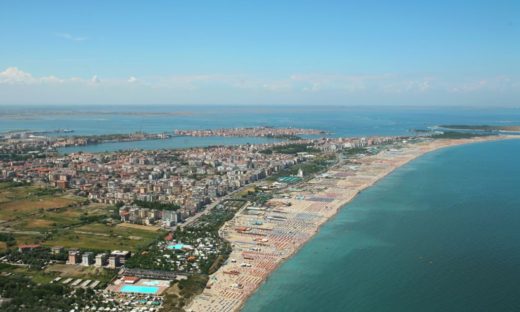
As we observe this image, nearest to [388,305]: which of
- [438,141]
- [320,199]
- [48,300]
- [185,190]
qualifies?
[48,300]

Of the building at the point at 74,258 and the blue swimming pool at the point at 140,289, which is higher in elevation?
the building at the point at 74,258

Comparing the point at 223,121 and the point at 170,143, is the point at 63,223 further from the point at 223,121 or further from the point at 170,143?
the point at 223,121

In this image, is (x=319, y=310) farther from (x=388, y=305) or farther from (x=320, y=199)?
(x=320, y=199)

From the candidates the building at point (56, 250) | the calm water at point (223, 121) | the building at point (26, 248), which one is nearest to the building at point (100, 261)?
the building at point (56, 250)

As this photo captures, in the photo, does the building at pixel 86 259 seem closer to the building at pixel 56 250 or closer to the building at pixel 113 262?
the building at pixel 113 262

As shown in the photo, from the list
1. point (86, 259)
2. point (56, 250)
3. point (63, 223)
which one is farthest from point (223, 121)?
point (86, 259)

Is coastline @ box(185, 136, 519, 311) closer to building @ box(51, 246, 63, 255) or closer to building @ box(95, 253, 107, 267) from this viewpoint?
building @ box(95, 253, 107, 267)
